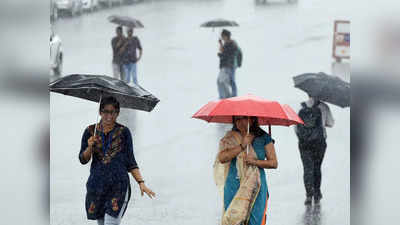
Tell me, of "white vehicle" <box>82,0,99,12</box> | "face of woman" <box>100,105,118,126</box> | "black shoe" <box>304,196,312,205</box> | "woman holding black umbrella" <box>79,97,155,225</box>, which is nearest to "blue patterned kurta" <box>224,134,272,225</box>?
"woman holding black umbrella" <box>79,97,155,225</box>

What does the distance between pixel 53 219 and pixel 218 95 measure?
2.14 m

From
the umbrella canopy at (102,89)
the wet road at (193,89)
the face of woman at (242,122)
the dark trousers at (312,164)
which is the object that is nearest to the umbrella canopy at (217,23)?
the wet road at (193,89)

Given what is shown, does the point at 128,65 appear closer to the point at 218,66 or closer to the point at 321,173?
the point at 218,66

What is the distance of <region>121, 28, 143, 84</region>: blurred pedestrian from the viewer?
1005 cm

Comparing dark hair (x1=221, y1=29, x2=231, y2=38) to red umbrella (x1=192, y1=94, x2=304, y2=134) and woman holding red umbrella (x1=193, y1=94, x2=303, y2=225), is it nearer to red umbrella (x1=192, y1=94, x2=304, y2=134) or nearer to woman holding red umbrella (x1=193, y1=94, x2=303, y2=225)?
red umbrella (x1=192, y1=94, x2=304, y2=134)

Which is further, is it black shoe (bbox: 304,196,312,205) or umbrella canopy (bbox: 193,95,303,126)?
black shoe (bbox: 304,196,312,205)

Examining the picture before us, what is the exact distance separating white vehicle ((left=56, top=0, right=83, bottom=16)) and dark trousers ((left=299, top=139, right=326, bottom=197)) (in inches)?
106

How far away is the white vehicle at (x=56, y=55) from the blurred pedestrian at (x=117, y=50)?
58 cm

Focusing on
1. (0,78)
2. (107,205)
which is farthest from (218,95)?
(0,78)

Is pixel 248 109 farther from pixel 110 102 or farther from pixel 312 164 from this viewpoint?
pixel 312 164

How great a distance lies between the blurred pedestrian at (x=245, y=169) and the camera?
7047mm

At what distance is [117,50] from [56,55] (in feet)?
2.19

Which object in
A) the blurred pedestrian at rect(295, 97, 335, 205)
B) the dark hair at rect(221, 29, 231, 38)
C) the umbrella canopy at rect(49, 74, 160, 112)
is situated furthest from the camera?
the dark hair at rect(221, 29, 231, 38)

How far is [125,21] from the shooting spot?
999 centimetres
